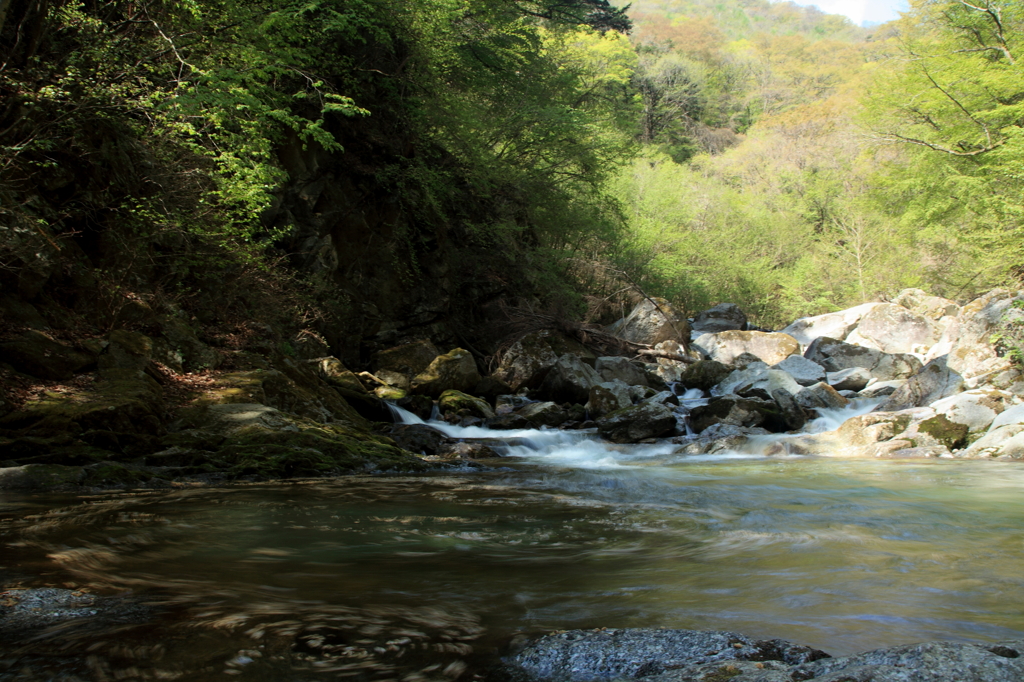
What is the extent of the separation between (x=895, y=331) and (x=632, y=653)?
2199 centimetres

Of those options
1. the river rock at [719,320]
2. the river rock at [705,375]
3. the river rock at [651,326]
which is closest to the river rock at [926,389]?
the river rock at [705,375]

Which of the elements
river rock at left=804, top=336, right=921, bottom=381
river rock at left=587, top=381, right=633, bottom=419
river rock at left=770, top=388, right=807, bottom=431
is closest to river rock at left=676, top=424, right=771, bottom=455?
river rock at left=770, top=388, right=807, bottom=431

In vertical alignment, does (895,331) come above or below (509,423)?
above

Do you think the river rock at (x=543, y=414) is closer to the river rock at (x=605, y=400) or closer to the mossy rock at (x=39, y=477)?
the river rock at (x=605, y=400)

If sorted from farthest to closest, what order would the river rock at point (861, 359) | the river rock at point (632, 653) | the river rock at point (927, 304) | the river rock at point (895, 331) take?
the river rock at point (927, 304)
the river rock at point (895, 331)
the river rock at point (861, 359)
the river rock at point (632, 653)

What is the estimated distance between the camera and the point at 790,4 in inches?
3526

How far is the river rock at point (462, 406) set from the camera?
1197 cm

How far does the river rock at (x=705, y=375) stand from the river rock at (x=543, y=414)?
4717 mm

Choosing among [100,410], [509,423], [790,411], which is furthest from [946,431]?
[100,410]

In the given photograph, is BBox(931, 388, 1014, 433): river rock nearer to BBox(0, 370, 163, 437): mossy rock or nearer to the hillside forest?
the hillside forest

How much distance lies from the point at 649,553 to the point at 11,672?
3.15 metres

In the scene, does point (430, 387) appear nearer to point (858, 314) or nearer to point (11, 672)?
point (11, 672)

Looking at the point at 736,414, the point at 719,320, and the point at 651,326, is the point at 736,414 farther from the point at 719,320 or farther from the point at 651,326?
the point at 719,320

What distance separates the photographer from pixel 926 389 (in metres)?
12.7
